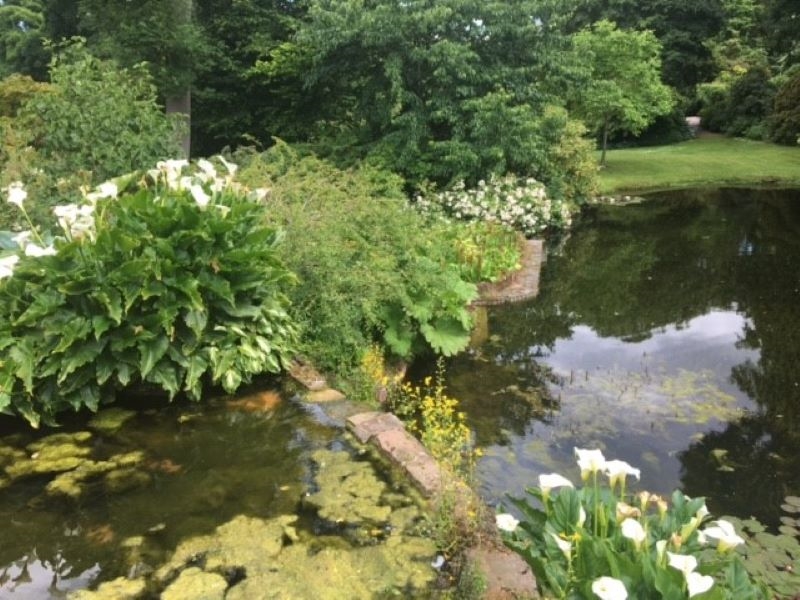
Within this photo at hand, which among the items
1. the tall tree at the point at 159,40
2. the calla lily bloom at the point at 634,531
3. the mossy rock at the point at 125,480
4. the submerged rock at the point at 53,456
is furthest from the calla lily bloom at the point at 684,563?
the tall tree at the point at 159,40

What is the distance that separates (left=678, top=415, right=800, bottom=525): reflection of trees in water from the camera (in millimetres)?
4441

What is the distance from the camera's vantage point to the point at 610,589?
192 cm

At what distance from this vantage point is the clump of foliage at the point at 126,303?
4.14 m

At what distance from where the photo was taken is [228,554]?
10.2ft

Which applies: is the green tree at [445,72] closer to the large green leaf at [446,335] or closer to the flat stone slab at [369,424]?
the large green leaf at [446,335]

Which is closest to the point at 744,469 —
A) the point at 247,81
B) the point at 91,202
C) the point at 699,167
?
the point at 91,202

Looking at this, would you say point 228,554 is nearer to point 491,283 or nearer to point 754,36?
point 491,283

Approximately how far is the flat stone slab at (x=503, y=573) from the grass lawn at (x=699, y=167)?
55.2 ft

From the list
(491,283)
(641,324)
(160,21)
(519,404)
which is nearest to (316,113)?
(160,21)

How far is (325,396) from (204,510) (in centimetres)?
153

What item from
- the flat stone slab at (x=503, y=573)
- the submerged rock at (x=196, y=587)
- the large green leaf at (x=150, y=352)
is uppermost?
the large green leaf at (x=150, y=352)

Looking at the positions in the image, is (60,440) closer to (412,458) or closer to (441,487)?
(412,458)

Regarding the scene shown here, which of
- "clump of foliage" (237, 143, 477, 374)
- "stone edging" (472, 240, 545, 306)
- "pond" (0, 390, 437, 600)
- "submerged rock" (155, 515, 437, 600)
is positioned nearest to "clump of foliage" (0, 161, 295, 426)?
"pond" (0, 390, 437, 600)

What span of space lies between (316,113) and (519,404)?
451 inches
